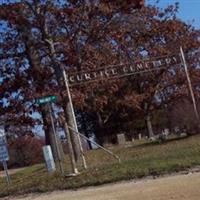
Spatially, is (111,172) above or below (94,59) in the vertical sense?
below

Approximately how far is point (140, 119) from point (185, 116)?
28.1 meters

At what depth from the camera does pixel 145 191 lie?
1371cm

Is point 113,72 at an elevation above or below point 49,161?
above

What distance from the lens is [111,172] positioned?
17344mm

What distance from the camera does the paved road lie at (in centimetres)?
1266

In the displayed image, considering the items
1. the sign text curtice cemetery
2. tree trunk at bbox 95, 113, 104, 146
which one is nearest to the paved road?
the sign text curtice cemetery

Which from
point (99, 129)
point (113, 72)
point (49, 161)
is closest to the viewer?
point (49, 161)

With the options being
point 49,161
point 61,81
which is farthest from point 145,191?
point 61,81

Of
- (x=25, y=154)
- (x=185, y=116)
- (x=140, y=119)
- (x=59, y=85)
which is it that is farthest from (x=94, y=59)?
(x=25, y=154)

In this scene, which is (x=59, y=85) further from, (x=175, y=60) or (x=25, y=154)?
(x=25, y=154)

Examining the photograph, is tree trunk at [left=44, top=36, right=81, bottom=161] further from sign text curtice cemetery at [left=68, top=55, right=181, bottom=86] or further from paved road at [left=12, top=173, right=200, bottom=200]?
paved road at [left=12, top=173, right=200, bottom=200]

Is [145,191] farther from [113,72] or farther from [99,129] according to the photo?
[99,129]

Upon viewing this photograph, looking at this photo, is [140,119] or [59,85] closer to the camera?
[59,85]

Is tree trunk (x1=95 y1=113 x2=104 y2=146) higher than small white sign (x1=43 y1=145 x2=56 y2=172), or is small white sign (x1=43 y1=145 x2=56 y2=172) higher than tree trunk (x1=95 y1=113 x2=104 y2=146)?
tree trunk (x1=95 y1=113 x2=104 y2=146)
